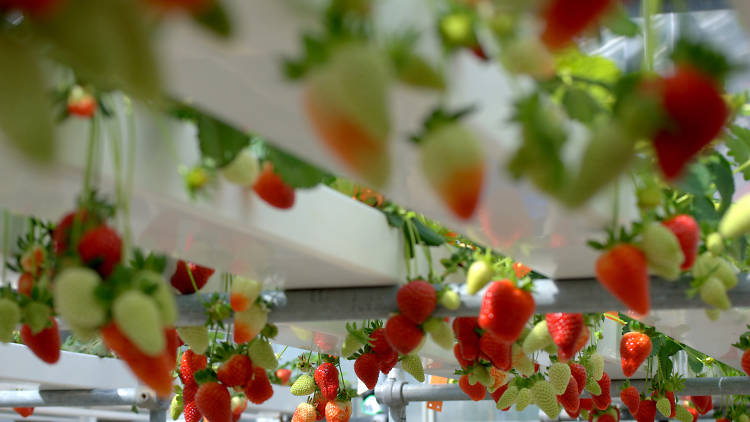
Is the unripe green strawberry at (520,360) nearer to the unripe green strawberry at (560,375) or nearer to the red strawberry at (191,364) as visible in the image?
the unripe green strawberry at (560,375)

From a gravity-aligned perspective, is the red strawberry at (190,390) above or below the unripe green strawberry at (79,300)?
above

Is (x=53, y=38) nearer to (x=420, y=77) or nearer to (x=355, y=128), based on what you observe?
(x=355, y=128)

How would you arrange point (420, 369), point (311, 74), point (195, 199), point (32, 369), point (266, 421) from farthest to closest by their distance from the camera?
point (266, 421) → point (32, 369) → point (420, 369) → point (195, 199) → point (311, 74)

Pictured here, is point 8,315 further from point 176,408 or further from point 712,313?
point 176,408

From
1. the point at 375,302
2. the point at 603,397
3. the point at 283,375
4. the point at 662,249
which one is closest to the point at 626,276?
the point at 662,249

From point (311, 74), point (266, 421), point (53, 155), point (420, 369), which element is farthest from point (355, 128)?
point (266, 421)

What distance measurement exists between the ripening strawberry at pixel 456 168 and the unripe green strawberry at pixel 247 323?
5.70 feet

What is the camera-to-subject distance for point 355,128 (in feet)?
2.35

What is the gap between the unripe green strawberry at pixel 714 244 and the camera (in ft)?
6.65

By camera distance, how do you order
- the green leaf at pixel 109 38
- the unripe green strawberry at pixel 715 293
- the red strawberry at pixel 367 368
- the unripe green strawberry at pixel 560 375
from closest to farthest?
1. the green leaf at pixel 109 38
2. the unripe green strawberry at pixel 715 293
3. the red strawberry at pixel 367 368
4. the unripe green strawberry at pixel 560 375

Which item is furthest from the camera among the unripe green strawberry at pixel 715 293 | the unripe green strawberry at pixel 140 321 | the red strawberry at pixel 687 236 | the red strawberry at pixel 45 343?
the unripe green strawberry at pixel 715 293

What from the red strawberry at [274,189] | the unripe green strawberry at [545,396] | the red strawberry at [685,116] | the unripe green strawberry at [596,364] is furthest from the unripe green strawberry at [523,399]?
the red strawberry at [685,116]

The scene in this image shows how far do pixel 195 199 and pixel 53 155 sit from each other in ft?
3.52

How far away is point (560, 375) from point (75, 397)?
300cm
